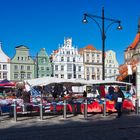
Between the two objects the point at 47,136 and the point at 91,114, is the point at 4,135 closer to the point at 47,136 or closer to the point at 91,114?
the point at 47,136

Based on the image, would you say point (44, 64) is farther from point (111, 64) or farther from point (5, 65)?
point (111, 64)

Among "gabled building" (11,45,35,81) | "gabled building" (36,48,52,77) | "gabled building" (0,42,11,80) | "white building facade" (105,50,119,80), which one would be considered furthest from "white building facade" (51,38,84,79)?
"gabled building" (0,42,11,80)

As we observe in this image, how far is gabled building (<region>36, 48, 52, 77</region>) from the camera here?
296ft

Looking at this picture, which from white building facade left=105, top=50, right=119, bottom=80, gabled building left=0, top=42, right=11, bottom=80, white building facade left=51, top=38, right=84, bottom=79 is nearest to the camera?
gabled building left=0, top=42, right=11, bottom=80

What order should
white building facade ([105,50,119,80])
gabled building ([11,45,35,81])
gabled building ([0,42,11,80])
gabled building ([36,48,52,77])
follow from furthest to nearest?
white building facade ([105,50,119,80]) < gabled building ([36,48,52,77]) < gabled building ([11,45,35,81]) < gabled building ([0,42,11,80])

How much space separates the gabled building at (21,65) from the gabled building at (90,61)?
1659 cm

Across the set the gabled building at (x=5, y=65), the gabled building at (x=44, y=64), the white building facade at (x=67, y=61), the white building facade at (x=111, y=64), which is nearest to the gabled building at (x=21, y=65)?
the gabled building at (x=5, y=65)

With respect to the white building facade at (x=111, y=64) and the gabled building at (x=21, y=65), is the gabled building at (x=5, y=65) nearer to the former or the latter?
the gabled building at (x=21, y=65)

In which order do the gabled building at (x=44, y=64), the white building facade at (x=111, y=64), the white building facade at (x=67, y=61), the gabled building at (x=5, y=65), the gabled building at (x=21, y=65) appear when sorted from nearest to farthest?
the gabled building at (x=5, y=65) → the gabled building at (x=21, y=65) → the gabled building at (x=44, y=64) → the white building facade at (x=67, y=61) → the white building facade at (x=111, y=64)

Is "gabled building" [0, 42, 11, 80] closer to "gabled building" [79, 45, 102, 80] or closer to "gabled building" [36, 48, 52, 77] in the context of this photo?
"gabled building" [36, 48, 52, 77]

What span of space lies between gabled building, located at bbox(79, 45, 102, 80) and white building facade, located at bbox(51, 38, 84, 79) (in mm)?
1770

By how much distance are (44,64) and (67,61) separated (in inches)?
260

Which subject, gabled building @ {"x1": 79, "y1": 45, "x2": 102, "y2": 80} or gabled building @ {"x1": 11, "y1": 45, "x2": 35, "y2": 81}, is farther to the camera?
gabled building @ {"x1": 79, "y1": 45, "x2": 102, "y2": 80}

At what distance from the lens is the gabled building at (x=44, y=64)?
90.1 m
